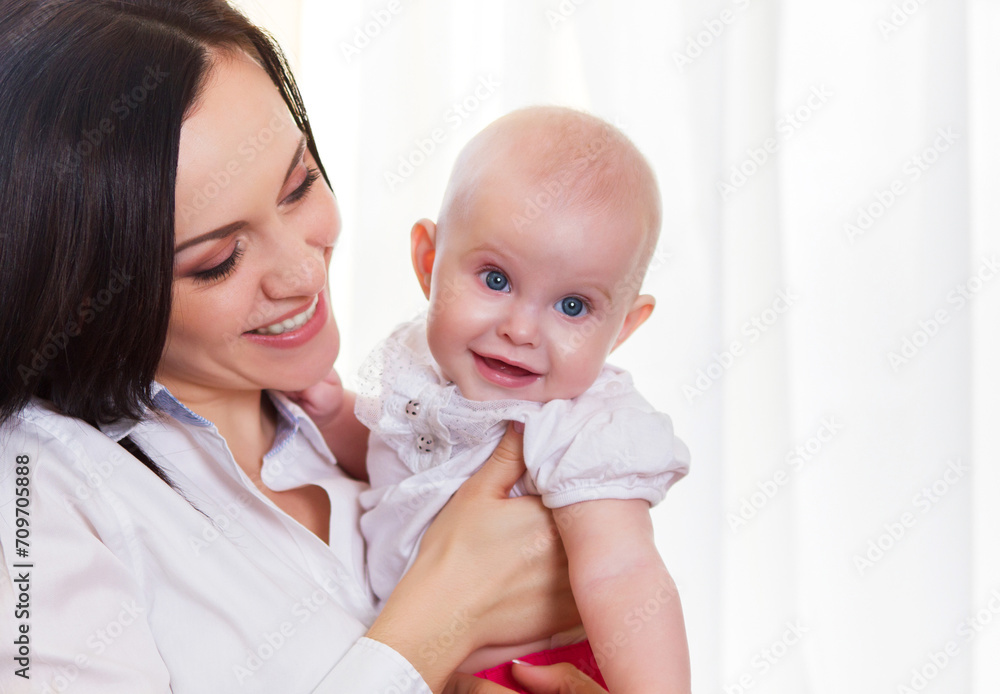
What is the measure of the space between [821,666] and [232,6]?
2215 millimetres

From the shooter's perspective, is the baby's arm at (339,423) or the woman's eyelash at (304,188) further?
the baby's arm at (339,423)

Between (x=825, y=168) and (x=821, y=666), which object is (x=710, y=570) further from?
(x=825, y=168)

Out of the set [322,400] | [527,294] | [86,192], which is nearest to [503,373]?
[527,294]

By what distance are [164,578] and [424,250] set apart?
2.05ft

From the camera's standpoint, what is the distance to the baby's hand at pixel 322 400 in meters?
1.57

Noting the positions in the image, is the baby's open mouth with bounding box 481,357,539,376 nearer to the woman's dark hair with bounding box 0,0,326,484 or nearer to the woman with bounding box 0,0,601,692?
the woman with bounding box 0,0,601,692

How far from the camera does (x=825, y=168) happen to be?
7.52ft

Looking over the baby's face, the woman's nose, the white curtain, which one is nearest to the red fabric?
the baby's face

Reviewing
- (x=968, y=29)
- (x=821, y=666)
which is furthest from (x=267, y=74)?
(x=821, y=666)

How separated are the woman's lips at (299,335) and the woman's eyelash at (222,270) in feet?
0.37

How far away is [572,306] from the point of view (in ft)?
4.04

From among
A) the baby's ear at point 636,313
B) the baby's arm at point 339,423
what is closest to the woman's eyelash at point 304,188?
the baby's arm at point 339,423

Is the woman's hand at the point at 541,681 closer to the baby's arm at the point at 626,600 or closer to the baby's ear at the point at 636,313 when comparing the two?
the baby's arm at the point at 626,600

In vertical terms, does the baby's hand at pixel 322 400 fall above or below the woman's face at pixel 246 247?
below
